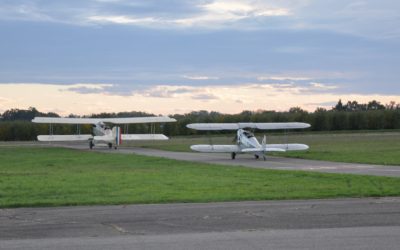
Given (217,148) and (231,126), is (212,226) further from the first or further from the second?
(231,126)

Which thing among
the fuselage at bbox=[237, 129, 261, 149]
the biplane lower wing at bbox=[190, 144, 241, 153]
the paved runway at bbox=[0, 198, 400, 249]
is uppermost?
the fuselage at bbox=[237, 129, 261, 149]

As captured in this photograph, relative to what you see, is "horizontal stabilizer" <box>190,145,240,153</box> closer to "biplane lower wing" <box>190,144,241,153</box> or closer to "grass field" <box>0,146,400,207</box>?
"biplane lower wing" <box>190,144,241,153</box>

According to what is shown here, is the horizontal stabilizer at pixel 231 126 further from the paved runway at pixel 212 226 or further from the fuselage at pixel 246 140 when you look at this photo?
the paved runway at pixel 212 226

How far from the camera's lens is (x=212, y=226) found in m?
11.1

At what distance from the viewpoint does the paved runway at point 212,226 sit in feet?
30.7

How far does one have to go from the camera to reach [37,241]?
9750mm

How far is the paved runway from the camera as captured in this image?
9.37 m

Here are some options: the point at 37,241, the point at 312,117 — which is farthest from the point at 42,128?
the point at 37,241

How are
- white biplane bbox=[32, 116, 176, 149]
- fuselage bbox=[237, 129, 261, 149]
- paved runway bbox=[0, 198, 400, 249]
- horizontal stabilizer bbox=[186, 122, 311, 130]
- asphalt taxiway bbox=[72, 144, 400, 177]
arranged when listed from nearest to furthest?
paved runway bbox=[0, 198, 400, 249] < asphalt taxiway bbox=[72, 144, 400, 177] < fuselage bbox=[237, 129, 261, 149] < horizontal stabilizer bbox=[186, 122, 311, 130] < white biplane bbox=[32, 116, 176, 149]

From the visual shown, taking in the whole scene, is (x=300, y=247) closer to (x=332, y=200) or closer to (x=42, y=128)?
(x=332, y=200)

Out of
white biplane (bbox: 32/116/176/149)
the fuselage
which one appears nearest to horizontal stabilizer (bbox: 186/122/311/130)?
the fuselage

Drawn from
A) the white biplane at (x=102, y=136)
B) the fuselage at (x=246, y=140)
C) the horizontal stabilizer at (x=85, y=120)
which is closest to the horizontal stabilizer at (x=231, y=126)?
the fuselage at (x=246, y=140)

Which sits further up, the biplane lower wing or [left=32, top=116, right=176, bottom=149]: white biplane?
[left=32, top=116, right=176, bottom=149]: white biplane

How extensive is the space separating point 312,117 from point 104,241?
100342 mm
